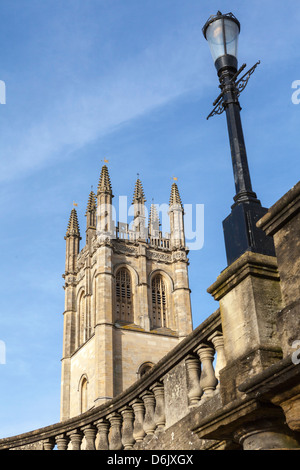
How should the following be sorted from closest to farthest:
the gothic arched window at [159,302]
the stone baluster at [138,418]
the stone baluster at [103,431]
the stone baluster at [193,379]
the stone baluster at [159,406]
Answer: the stone baluster at [193,379] → the stone baluster at [159,406] → the stone baluster at [138,418] → the stone baluster at [103,431] → the gothic arched window at [159,302]

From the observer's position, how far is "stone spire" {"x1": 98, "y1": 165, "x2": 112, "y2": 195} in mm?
51472

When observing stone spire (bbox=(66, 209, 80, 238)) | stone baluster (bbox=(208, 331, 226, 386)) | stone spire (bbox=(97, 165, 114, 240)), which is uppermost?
stone spire (bbox=(66, 209, 80, 238))

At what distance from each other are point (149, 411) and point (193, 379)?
3.06 feet

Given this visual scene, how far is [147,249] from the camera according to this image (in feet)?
170

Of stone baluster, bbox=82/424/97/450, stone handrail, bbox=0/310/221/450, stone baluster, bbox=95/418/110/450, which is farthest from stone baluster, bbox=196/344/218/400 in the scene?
stone baluster, bbox=82/424/97/450

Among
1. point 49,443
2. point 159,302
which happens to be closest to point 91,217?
point 159,302

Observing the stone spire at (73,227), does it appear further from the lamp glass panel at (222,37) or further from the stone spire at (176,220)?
the lamp glass panel at (222,37)

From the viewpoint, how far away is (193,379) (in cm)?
545

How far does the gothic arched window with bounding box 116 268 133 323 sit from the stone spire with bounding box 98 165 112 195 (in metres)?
6.70

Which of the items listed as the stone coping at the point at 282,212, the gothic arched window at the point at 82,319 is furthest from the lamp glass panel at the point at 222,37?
the gothic arched window at the point at 82,319

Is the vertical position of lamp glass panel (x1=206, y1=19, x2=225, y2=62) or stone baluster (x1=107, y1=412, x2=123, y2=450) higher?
lamp glass panel (x1=206, y1=19, x2=225, y2=62)

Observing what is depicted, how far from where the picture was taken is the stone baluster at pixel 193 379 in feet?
17.5

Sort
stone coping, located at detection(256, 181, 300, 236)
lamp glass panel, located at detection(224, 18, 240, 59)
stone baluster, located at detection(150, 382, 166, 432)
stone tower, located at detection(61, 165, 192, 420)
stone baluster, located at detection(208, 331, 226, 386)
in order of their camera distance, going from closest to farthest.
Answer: stone coping, located at detection(256, 181, 300, 236), stone baluster, located at detection(208, 331, 226, 386), lamp glass panel, located at detection(224, 18, 240, 59), stone baluster, located at detection(150, 382, 166, 432), stone tower, located at detection(61, 165, 192, 420)

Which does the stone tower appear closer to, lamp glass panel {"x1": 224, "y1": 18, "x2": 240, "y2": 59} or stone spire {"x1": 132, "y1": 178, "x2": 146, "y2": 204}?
stone spire {"x1": 132, "y1": 178, "x2": 146, "y2": 204}
